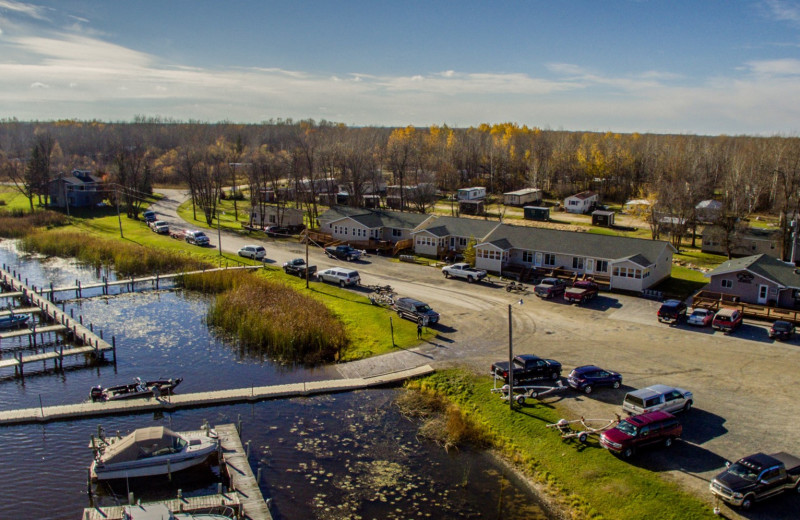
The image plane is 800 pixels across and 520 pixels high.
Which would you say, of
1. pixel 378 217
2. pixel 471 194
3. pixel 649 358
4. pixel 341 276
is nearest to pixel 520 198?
pixel 471 194

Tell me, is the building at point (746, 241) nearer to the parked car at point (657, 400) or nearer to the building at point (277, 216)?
the parked car at point (657, 400)

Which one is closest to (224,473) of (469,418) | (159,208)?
(469,418)

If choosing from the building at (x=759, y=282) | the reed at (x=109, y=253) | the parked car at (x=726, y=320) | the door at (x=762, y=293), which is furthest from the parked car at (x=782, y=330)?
the reed at (x=109, y=253)

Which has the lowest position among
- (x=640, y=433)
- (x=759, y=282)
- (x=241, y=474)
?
(x=241, y=474)

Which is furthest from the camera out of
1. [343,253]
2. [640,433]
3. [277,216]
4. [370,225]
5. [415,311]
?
[277,216]

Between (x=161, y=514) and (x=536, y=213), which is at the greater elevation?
(x=536, y=213)

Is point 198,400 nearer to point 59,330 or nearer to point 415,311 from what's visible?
point 415,311

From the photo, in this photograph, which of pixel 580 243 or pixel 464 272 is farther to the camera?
pixel 580 243

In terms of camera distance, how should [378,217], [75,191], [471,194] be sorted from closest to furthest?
1. [378,217]
2. [75,191]
3. [471,194]
